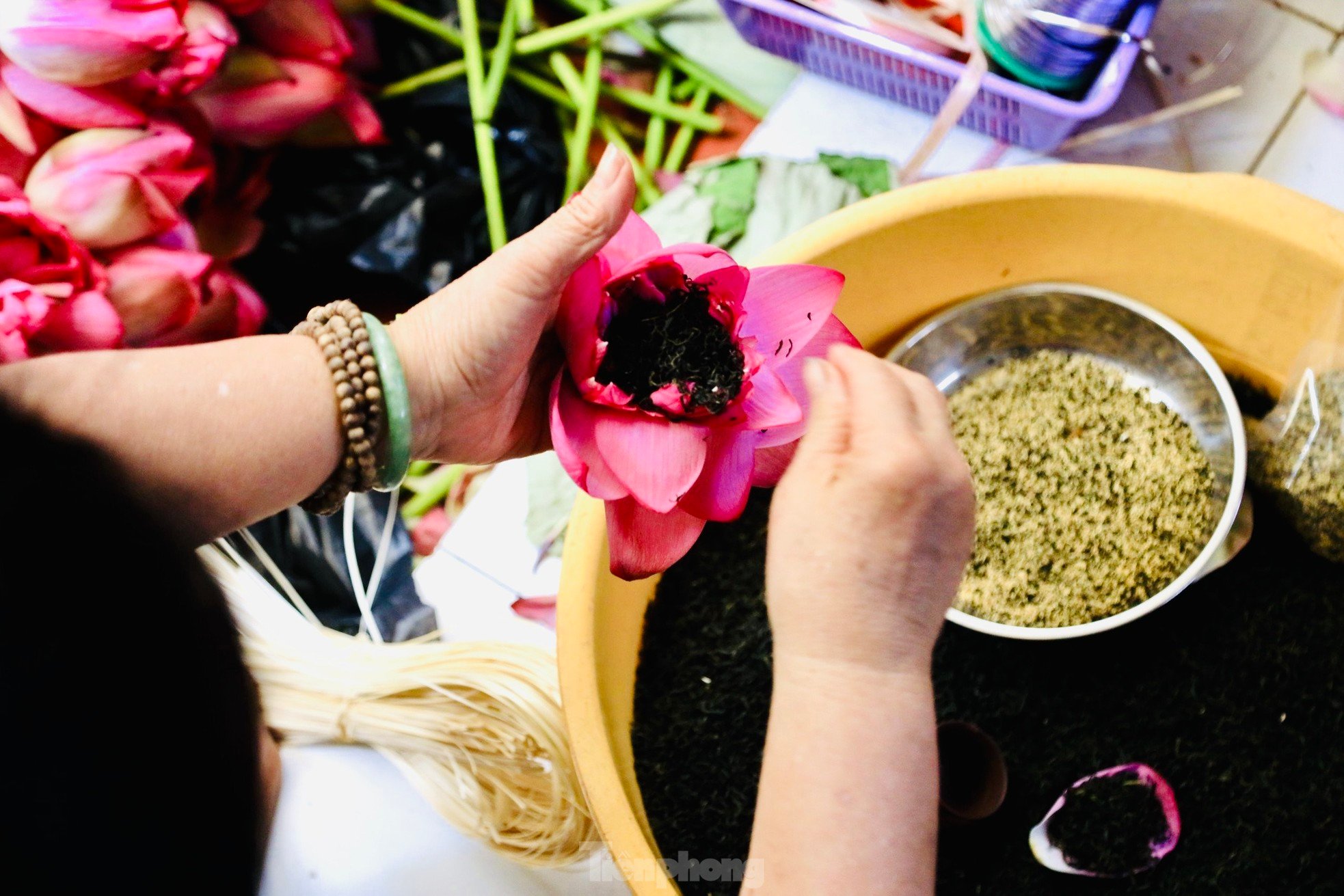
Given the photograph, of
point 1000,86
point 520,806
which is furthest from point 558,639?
point 1000,86

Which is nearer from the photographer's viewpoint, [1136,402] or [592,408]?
[592,408]

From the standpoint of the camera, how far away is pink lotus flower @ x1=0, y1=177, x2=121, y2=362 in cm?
70

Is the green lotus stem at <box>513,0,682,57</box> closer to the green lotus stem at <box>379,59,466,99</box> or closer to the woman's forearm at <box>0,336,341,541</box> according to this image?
the green lotus stem at <box>379,59,466,99</box>

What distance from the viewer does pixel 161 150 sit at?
79 centimetres

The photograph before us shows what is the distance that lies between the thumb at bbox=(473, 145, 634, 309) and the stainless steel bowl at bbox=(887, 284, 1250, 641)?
15.8 inches

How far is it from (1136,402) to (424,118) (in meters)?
0.77

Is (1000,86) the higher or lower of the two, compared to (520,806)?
higher

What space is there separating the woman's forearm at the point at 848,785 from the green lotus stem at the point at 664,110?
0.77m

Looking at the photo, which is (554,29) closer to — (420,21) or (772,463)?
(420,21)

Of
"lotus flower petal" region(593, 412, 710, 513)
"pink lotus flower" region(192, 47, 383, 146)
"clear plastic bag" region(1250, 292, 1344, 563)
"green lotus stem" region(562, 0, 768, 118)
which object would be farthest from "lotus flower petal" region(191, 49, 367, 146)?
"clear plastic bag" region(1250, 292, 1344, 563)

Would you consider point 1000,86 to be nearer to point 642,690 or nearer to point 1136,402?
point 1136,402

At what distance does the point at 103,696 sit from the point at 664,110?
3.01ft

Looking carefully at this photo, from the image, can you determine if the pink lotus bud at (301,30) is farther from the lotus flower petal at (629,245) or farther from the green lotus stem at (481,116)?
the lotus flower petal at (629,245)

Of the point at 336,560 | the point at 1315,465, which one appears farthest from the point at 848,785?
the point at 336,560
